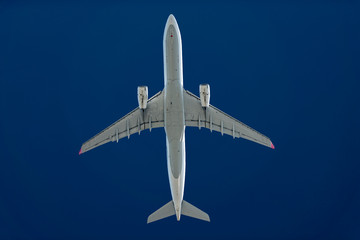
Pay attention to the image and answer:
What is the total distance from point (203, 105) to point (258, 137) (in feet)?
23.5

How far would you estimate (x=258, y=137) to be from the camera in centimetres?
5081

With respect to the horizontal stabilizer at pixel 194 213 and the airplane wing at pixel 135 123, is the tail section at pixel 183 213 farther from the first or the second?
the airplane wing at pixel 135 123

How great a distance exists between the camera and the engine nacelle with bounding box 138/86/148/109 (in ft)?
159

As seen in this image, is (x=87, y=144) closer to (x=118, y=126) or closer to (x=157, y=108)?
(x=118, y=126)

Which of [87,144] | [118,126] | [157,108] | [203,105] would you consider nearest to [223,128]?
[203,105]

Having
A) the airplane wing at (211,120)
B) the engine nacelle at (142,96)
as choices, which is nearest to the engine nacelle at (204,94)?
the airplane wing at (211,120)

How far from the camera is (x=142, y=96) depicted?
48.8 m

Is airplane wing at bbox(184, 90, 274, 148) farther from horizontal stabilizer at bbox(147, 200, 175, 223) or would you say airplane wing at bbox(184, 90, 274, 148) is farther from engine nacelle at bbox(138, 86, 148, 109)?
horizontal stabilizer at bbox(147, 200, 175, 223)

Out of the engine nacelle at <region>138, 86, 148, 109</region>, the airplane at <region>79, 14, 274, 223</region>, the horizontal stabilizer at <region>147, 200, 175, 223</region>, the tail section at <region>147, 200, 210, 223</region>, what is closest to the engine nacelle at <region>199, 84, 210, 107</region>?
the airplane at <region>79, 14, 274, 223</region>

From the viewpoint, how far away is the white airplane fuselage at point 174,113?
4825 centimetres

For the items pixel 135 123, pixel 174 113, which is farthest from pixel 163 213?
pixel 174 113

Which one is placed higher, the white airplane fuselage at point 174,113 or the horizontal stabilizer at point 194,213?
the white airplane fuselage at point 174,113

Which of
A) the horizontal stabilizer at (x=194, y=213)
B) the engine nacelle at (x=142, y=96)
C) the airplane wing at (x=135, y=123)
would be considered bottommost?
the horizontal stabilizer at (x=194, y=213)

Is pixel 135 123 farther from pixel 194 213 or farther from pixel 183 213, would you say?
pixel 194 213
